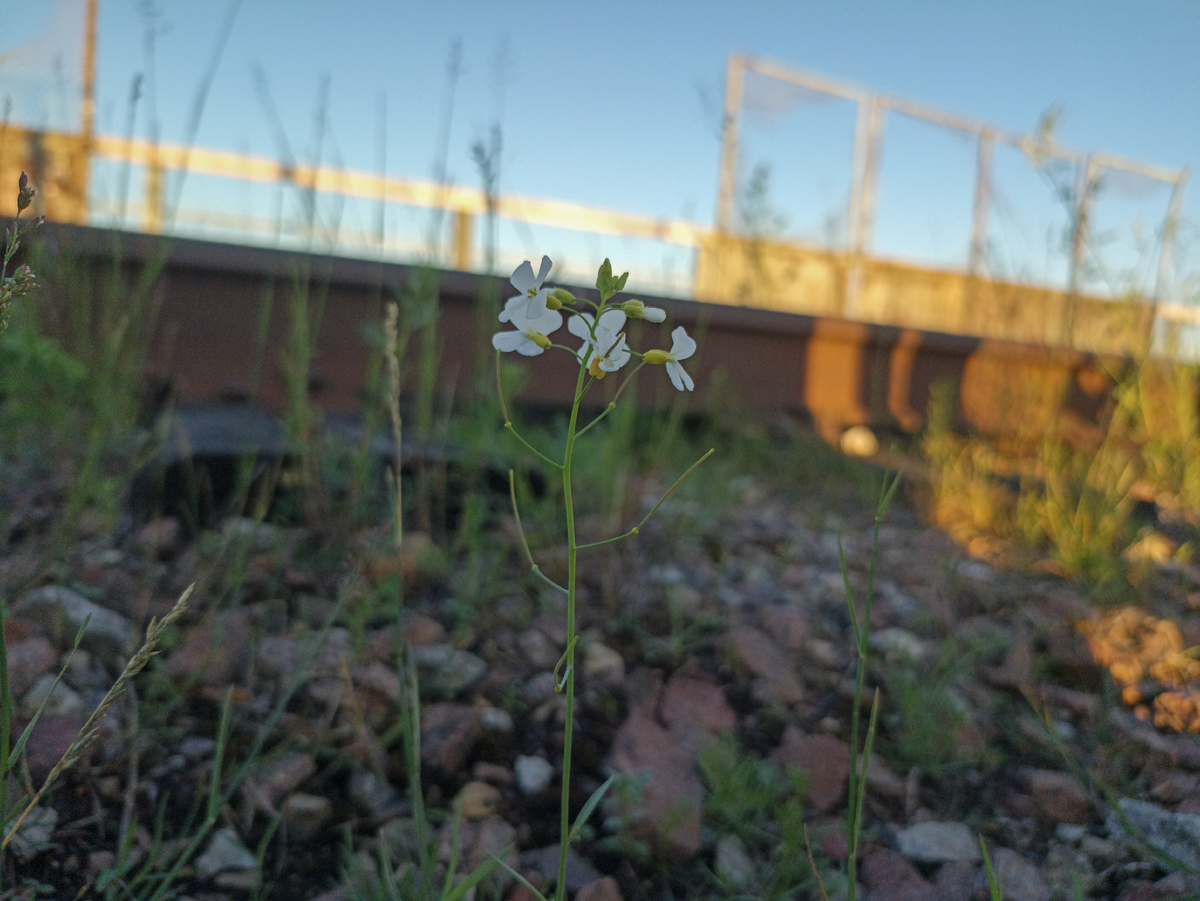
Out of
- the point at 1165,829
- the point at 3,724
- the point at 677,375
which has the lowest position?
the point at 1165,829

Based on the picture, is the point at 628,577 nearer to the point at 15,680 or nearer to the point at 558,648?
the point at 558,648

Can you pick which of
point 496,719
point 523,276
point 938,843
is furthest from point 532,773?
point 523,276

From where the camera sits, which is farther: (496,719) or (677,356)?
(496,719)

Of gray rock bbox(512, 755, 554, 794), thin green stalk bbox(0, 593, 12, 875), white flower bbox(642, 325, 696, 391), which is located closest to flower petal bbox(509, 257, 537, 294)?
white flower bbox(642, 325, 696, 391)

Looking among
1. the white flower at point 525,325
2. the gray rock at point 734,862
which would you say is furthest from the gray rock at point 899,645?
the white flower at point 525,325

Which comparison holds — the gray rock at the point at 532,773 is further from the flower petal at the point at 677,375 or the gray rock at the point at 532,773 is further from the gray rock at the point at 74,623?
the flower petal at the point at 677,375

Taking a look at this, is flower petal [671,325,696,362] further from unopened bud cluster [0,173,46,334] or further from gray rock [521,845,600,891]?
gray rock [521,845,600,891]

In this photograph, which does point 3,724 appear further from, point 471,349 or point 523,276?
point 471,349

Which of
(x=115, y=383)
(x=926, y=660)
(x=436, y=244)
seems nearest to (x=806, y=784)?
(x=926, y=660)
